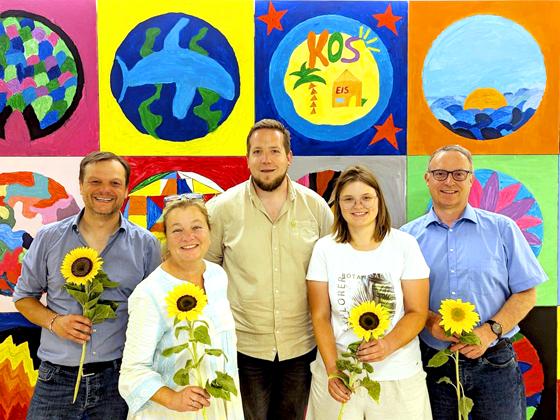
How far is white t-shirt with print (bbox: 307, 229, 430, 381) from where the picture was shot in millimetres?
2277

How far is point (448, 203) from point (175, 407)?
1.57 m

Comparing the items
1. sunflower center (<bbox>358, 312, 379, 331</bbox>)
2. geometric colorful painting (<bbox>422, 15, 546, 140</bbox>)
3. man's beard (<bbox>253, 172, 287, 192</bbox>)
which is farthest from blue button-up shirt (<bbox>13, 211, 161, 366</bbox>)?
geometric colorful painting (<bbox>422, 15, 546, 140</bbox>)

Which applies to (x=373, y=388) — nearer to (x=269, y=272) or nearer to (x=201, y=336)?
(x=201, y=336)

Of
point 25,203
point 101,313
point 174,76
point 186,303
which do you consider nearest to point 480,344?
point 186,303

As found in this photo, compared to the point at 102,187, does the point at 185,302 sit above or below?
below

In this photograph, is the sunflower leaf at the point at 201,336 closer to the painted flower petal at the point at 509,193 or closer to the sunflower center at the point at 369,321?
the sunflower center at the point at 369,321

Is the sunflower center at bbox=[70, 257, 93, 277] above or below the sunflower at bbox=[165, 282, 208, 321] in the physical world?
above

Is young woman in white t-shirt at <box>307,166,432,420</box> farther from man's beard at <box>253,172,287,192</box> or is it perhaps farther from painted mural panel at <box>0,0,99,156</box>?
painted mural panel at <box>0,0,99,156</box>

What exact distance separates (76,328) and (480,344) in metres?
1.77

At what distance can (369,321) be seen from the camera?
1.99 meters

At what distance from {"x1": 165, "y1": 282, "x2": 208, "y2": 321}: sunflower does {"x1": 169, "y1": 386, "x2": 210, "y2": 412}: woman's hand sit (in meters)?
0.25

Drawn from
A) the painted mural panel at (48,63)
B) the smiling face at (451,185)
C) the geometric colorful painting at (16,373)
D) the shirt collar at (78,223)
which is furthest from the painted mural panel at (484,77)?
the geometric colorful painting at (16,373)

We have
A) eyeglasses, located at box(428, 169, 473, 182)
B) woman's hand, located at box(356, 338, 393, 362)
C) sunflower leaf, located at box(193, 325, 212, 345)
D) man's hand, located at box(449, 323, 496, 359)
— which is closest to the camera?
sunflower leaf, located at box(193, 325, 212, 345)

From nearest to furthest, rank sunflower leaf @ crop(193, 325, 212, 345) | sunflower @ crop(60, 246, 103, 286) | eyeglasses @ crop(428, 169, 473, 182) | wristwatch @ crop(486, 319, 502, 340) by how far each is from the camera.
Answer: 1. sunflower leaf @ crop(193, 325, 212, 345)
2. sunflower @ crop(60, 246, 103, 286)
3. wristwatch @ crop(486, 319, 502, 340)
4. eyeglasses @ crop(428, 169, 473, 182)
